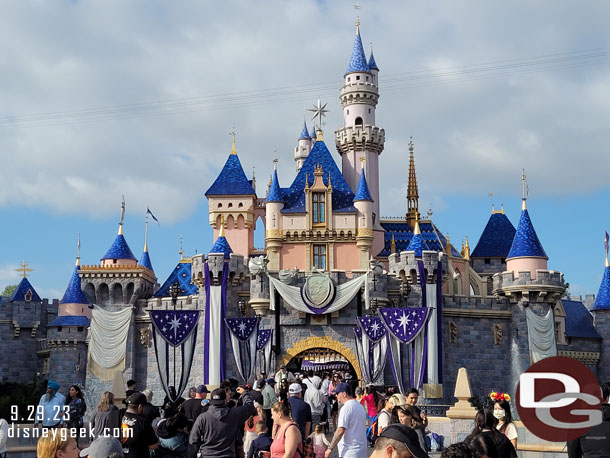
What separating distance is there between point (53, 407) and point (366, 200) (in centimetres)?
2254

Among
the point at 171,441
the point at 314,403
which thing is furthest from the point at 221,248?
the point at 171,441

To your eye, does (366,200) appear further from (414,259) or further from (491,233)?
(491,233)

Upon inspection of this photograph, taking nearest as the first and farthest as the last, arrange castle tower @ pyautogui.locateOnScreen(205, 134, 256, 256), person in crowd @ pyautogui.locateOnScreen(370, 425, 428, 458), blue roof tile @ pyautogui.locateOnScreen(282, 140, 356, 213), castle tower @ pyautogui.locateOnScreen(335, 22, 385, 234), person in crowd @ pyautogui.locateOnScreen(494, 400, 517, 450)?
person in crowd @ pyautogui.locateOnScreen(370, 425, 428, 458) → person in crowd @ pyautogui.locateOnScreen(494, 400, 517, 450) → blue roof tile @ pyautogui.locateOnScreen(282, 140, 356, 213) → castle tower @ pyautogui.locateOnScreen(205, 134, 256, 256) → castle tower @ pyautogui.locateOnScreen(335, 22, 385, 234)

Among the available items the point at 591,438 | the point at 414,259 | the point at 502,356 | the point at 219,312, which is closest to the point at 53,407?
the point at 591,438

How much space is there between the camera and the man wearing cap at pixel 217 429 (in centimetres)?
885

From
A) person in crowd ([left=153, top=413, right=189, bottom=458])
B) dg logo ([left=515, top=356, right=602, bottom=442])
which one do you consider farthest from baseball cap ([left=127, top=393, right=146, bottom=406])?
→ dg logo ([left=515, top=356, right=602, bottom=442])

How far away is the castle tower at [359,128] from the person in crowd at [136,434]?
99.4ft

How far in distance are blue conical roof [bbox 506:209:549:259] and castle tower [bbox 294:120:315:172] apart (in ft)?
77.3

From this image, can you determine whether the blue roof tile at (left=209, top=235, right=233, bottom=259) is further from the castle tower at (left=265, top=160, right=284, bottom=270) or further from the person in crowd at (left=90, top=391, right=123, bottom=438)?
the person in crowd at (left=90, top=391, right=123, bottom=438)

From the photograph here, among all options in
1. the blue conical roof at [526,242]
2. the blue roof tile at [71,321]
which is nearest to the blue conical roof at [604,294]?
the blue conical roof at [526,242]

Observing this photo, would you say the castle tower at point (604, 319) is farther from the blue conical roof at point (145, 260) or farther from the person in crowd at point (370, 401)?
the person in crowd at point (370, 401)

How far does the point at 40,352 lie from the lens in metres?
40.8

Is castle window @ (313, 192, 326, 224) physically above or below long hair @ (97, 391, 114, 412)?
above

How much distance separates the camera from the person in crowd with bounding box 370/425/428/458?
4.84 meters
